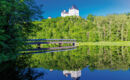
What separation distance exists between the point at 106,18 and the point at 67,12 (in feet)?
150

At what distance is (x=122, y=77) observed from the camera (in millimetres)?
5402

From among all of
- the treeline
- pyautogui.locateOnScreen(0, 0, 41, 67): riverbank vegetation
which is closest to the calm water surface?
pyautogui.locateOnScreen(0, 0, 41, 67): riverbank vegetation

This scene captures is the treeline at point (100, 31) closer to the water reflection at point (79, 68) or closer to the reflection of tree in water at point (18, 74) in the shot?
the water reflection at point (79, 68)

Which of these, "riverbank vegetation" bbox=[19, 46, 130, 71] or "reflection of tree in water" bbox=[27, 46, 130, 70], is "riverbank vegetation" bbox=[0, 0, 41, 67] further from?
"reflection of tree in water" bbox=[27, 46, 130, 70]

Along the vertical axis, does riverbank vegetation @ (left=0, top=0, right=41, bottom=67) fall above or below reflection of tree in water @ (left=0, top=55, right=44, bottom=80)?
above

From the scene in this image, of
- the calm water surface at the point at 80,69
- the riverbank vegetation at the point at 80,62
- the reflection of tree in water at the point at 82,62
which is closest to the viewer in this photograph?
the calm water surface at the point at 80,69

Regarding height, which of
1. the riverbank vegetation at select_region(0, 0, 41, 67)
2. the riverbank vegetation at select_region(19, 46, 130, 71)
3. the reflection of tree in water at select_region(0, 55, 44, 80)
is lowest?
the reflection of tree in water at select_region(0, 55, 44, 80)

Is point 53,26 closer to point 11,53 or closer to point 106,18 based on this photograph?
point 106,18

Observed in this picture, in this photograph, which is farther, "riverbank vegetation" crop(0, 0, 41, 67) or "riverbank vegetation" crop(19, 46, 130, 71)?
"riverbank vegetation" crop(19, 46, 130, 71)

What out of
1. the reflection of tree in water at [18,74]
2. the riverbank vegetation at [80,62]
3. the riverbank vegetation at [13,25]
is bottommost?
the reflection of tree in water at [18,74]

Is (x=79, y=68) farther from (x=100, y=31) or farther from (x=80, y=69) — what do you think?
(x=100, y=31)

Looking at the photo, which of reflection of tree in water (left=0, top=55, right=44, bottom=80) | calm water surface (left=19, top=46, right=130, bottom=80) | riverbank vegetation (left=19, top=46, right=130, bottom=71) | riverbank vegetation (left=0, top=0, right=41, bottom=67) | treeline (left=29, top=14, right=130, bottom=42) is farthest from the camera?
treeline (left=29, top=14, right=130, bottom=42)

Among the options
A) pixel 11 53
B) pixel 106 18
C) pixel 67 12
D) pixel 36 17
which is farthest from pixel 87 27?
pixel 67 12

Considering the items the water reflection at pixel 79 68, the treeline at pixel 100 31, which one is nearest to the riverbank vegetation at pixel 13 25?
the water reflection at pixel 79 68
